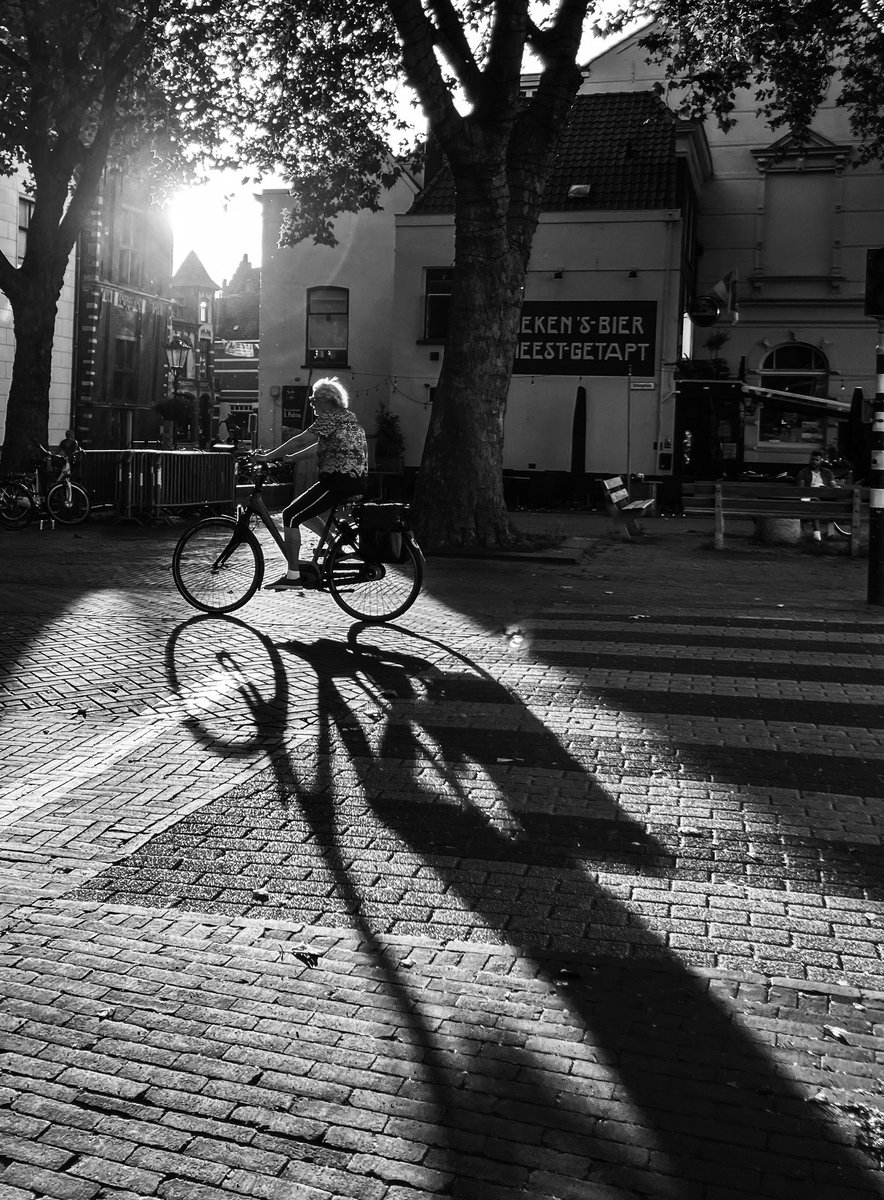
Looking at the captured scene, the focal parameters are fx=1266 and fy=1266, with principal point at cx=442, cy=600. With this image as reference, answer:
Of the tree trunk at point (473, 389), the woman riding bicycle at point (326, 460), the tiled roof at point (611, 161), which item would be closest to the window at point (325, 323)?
the tiled roof at point (611, 161)

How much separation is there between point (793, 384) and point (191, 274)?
57905 millimetres

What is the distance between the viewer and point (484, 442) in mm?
15391

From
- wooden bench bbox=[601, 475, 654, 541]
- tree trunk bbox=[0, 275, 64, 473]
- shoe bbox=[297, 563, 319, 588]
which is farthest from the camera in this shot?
tree trunk bbox=[0, 275, 64, 473]

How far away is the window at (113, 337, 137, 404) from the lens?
37.0m

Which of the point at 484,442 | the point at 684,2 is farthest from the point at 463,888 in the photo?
the point at 684,2

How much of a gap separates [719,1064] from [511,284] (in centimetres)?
1331

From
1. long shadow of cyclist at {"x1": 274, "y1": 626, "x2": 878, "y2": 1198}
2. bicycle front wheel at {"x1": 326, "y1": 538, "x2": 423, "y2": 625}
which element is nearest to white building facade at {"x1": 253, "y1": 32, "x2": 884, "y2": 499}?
bicycle front wheel at {"x1": 326, "y1": 538, "x2": 423, "y2": 625}

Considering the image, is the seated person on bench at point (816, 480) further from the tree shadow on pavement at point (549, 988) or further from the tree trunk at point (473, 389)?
the tree shadow on pavement at point (549, 988)

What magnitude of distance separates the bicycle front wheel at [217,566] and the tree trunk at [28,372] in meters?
11.0

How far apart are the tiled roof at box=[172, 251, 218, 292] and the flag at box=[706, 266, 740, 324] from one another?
2127 inches

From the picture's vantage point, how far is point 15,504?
A: 18.1 meters

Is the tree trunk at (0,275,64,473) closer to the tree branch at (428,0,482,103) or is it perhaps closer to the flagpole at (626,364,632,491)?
the tree branch at (428,0,482,103)

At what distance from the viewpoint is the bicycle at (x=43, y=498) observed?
18.1 meters

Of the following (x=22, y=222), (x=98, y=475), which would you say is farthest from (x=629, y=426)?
(x=22, y=222)
